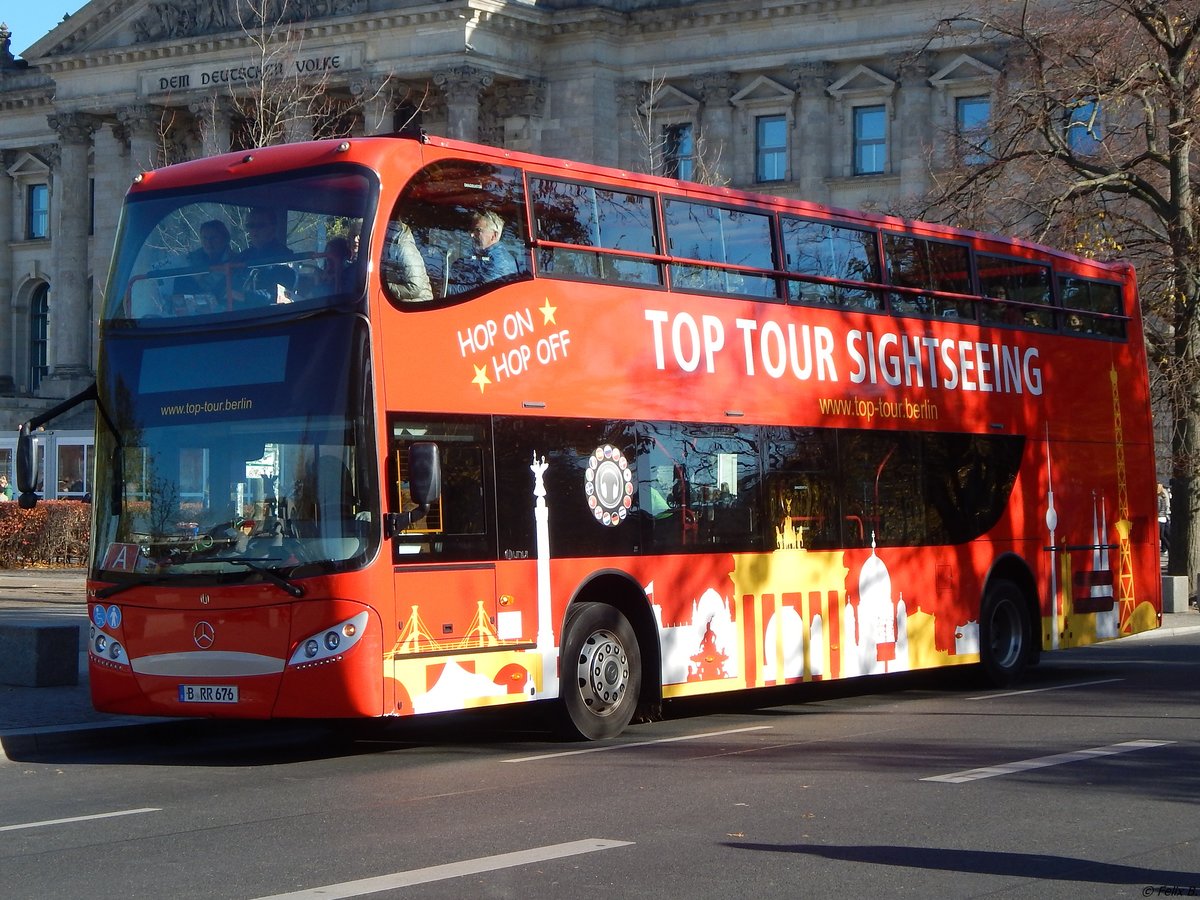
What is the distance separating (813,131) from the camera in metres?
62.9

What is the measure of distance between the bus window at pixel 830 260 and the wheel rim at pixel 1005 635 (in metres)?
3.45

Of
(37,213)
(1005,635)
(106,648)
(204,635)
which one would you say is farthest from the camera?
(37,213)

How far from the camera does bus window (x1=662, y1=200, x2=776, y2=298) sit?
1493 centimetres

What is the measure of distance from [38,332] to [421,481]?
7536 cm

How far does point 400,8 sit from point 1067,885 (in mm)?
59439

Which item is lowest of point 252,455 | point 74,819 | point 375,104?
point 74,819

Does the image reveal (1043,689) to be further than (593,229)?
Yes

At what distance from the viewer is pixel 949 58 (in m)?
60.5

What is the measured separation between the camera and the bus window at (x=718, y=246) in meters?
14.9

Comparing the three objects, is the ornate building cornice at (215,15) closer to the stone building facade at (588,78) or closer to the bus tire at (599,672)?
the stone building facade at (588,78)

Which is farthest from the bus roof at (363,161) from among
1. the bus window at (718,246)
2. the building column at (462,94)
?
the building column at (462,94)

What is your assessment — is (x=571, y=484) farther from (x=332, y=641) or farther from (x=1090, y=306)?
(x=1090, y=306)

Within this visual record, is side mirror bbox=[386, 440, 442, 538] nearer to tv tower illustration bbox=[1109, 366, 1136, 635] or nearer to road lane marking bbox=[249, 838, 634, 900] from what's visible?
road lane marking bbox=[249, 838, 634, 900]

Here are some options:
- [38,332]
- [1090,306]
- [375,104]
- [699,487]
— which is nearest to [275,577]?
[699,487]
